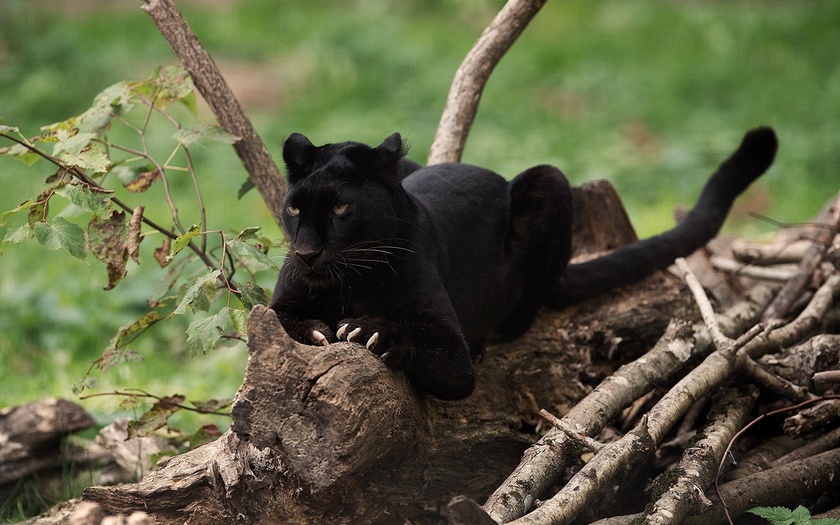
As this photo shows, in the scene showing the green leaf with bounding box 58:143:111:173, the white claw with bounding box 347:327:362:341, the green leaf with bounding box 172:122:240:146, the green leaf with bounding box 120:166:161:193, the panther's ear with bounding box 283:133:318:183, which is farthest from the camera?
the green leaf with bounding box 120:166:161:193

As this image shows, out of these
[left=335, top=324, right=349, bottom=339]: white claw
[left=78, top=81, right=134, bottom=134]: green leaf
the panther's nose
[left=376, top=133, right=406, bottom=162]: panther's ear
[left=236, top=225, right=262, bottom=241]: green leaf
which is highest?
[left=78, top=81, right=134, bottom=134]: green leaf

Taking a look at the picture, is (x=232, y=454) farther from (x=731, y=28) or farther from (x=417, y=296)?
(x=731, y=28)

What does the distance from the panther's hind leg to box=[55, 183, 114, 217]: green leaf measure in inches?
64.6

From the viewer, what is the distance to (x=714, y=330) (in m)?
3.63

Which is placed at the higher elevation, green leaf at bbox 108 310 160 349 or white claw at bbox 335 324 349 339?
green leaf at bbox 108 310 160 349

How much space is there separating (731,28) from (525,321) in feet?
33.1

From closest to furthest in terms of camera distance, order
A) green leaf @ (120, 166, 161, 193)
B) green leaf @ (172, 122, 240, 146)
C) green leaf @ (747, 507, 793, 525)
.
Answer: green leaf @ (747, 507, 793, 525), green leaf @ (172, 122, 240, 146), green leaf @ (120, 166, 161, 193)

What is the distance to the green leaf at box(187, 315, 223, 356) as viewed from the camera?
10.2 ft

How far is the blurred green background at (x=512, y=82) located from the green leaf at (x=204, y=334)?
3.94 meters

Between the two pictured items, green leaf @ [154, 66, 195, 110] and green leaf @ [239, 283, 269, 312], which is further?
green leaf @ [154, 66, 195, 110]

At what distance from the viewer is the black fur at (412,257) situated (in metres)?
2.96

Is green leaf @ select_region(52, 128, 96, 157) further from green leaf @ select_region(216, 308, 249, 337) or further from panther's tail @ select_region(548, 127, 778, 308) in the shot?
panther's tail @ select_region(548, 127, 778, 308)

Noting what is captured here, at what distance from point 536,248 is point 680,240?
0.87 metres

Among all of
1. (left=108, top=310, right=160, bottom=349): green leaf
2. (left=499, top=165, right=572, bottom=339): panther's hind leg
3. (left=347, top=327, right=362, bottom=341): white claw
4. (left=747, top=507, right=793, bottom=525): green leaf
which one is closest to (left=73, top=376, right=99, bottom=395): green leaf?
(left=108, top=310, right=160, bottom=349): green leaf
